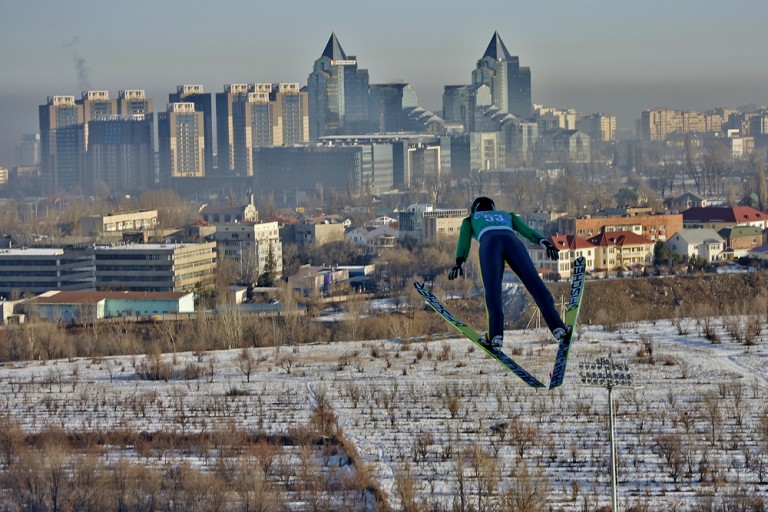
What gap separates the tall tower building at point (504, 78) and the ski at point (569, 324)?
5832 cm

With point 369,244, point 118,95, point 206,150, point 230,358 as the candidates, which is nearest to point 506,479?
point 230,358

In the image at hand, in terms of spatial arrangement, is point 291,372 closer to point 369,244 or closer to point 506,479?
point 506,479

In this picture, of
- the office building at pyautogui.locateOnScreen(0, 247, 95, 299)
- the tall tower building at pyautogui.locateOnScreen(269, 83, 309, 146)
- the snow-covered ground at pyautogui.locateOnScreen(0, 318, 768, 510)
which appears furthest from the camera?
the tall tower building at pyautogui.locateOnScreen(269, 83, 309, 146)

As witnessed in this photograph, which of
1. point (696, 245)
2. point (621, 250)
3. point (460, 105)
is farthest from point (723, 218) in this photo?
point (460, 105)

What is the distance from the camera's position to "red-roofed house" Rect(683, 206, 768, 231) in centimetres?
2622

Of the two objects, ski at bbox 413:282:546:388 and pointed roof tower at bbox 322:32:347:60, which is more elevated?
pointed roof tower at bbox 322:32:347:60

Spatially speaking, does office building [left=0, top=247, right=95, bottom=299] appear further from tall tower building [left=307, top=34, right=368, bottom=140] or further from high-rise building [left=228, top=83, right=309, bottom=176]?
tall tower building [left=307, top=34, right=368, bottom=140]

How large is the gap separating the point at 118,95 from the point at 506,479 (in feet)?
168

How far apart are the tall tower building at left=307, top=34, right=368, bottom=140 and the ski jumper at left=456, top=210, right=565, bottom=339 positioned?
52.2 meters

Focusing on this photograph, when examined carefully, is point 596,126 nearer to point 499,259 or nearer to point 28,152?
point 28,152

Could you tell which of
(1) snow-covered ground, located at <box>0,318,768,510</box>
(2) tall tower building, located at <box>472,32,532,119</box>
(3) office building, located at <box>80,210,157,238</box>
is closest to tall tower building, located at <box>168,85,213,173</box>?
(2) tall tower building, located at <box>472,32,532,119</box>

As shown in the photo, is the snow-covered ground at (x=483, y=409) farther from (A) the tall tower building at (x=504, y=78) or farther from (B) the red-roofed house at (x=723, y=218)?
(A) the tall tower building at (x=504, y=78)

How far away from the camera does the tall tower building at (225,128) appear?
55.6 metres

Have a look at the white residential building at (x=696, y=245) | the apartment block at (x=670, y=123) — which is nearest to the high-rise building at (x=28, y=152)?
the apartment block at (x=670, y=123)
